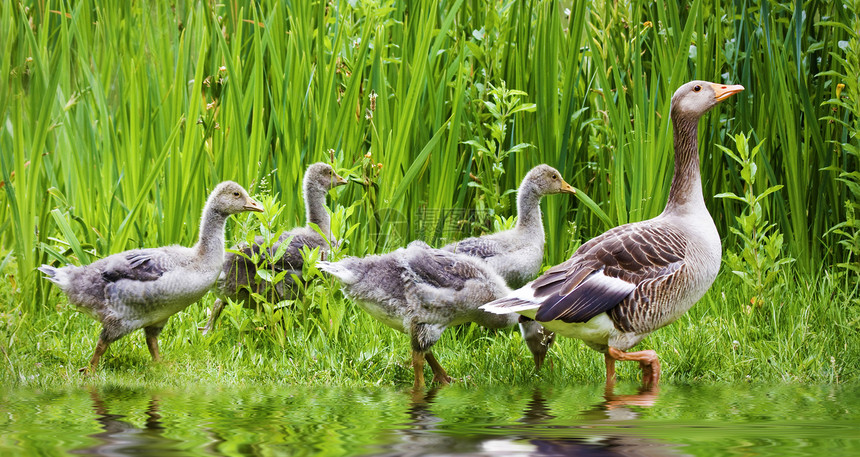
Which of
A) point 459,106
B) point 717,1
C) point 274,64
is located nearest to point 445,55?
point 459,106

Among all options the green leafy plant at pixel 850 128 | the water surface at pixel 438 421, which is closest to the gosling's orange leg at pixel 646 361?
the water surface at pixel 438 421

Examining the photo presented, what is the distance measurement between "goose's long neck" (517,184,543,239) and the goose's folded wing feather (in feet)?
3.84

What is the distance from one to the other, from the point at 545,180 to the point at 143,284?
2869mm

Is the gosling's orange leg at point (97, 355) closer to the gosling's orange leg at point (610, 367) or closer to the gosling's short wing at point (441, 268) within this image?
the gosling's short wing at point (441, 268)

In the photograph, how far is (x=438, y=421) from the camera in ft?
11.3

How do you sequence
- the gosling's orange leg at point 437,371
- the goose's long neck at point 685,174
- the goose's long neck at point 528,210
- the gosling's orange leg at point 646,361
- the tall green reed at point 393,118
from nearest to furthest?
the gosling's orange leg at point 646,361 < the gosling's orange leg at point 437,371 < the goose's long neck at point 685,174 < the goose's long neck at point 528,210 < the tall green reed at point 393,118

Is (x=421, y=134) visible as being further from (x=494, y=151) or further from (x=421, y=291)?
(x=421, y=291)

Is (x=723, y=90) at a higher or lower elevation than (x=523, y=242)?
higher

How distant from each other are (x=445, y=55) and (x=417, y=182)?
1.37 metres

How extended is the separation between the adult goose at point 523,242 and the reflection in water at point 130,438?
9.73 ft

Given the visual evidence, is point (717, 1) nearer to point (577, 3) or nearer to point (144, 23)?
point (577, 3)

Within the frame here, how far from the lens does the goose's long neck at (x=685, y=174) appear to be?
17.8 feet

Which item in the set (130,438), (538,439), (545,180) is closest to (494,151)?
(545,180)

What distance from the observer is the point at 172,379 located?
4781mm
